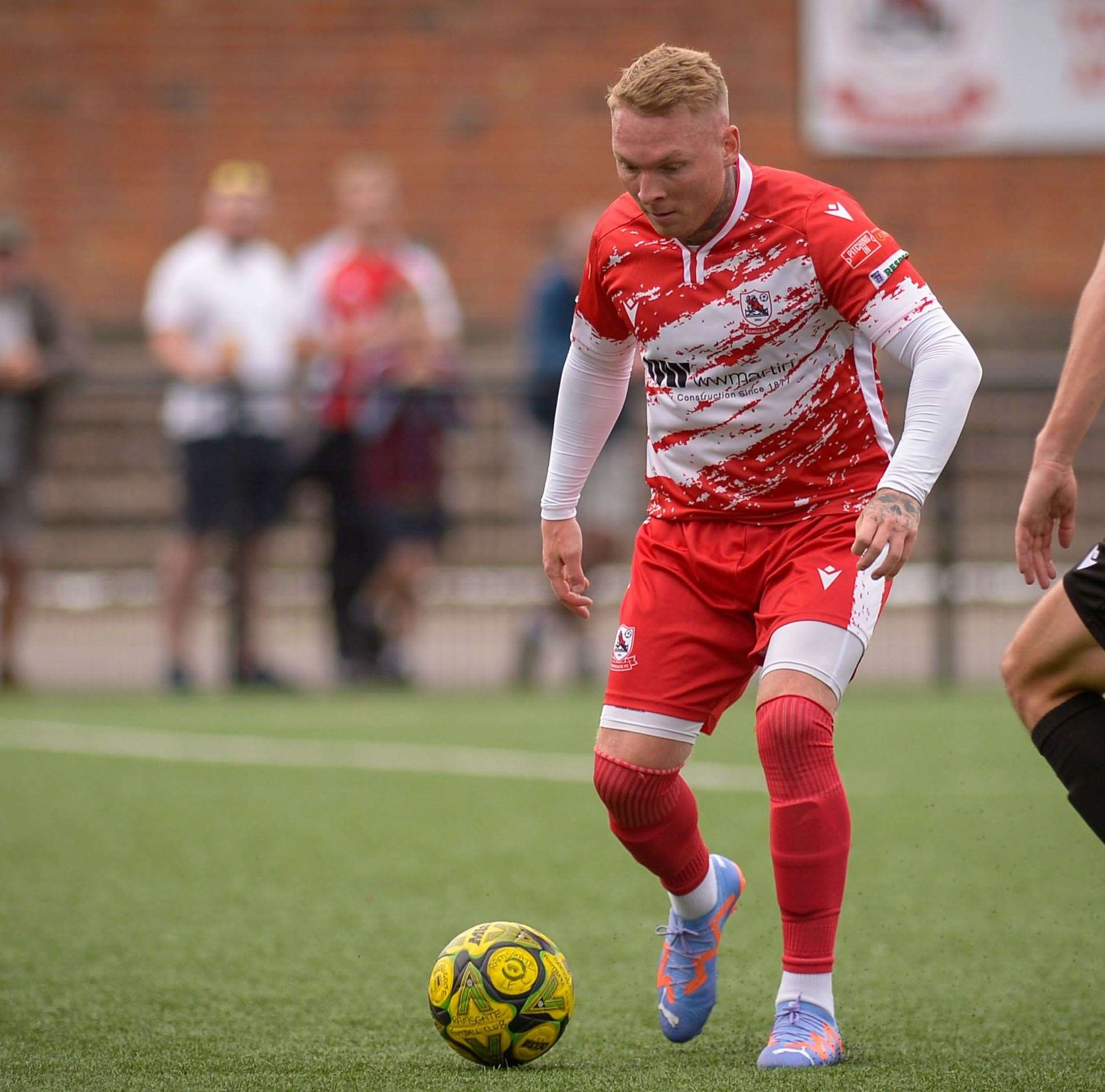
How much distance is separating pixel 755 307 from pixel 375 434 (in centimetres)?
679

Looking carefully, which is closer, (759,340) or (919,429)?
(919,429)

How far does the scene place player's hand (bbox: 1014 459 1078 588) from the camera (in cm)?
329

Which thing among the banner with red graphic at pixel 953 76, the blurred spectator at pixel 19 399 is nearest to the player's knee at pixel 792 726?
the blurred spectator at pixel 19 399

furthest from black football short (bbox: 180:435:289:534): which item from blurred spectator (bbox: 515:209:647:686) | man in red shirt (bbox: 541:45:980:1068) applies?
man in red shirt (bbox: 541:45:980:1068)

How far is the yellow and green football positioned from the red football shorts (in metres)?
0.54

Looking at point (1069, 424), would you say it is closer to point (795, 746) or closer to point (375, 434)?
point (795, 746)

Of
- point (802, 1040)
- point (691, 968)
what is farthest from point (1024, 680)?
Answer: point (691, 968)

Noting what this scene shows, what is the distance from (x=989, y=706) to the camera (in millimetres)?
9719

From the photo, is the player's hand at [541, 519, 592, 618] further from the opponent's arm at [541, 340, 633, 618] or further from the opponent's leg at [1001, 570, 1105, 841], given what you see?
the opponent's leg at [1001, 570, 1105, 841]

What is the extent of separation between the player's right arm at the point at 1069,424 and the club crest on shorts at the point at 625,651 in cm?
88

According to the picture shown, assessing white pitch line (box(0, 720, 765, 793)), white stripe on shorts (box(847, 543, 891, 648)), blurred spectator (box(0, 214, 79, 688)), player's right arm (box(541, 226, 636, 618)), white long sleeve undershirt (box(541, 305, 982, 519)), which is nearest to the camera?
white long sleeve undershirt (box(541, 305, 982, 519))

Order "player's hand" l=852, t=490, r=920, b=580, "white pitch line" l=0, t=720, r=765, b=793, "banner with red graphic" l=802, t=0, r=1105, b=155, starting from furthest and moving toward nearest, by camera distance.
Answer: "banner with red graphic" l=802, t=0, r=1105, b=155, "white pitch line" l=0, t=720, r=765, b=793, "player's hand" l=852, t=490, r=920, b=580

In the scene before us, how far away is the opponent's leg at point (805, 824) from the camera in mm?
3604

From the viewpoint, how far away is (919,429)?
3.54 meters
